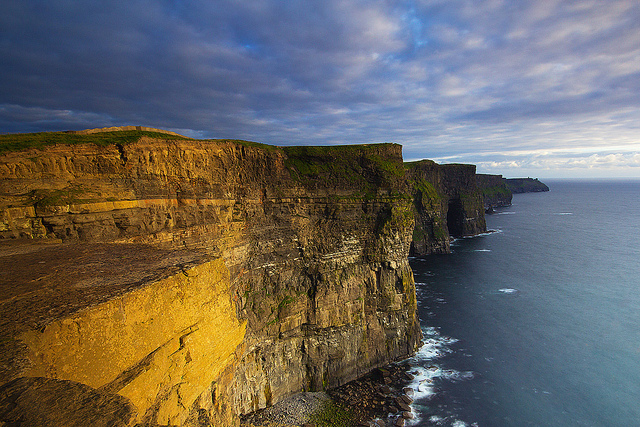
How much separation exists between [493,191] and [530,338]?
13165cm

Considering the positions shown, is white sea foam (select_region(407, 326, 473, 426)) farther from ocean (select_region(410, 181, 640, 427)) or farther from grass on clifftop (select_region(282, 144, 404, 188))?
grass on clifftop (select_region(282, 144, 404, 188))

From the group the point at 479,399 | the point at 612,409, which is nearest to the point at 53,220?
the point at 479,399

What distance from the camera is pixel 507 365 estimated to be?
1167 inches

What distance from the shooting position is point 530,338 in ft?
112

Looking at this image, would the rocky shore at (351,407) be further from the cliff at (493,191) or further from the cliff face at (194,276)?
the cliff at (493,191)

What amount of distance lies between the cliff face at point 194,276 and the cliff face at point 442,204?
144ft

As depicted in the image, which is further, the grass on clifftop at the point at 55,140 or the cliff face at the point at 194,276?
the grass on clifftop at the point at 55,140

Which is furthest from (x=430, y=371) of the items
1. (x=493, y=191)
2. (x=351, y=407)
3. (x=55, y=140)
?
(x=493, y=191)

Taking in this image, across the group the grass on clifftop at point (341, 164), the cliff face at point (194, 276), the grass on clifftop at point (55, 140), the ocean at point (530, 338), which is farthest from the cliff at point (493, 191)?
the grass on clifftop at point (55, 140)

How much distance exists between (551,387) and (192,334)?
1351 inches

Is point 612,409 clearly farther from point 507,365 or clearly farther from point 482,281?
point 482,281

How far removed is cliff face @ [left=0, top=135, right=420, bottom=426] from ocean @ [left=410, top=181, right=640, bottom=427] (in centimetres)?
590

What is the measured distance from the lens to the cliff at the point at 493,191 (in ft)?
464

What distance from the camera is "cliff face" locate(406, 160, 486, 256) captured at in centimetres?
7125
